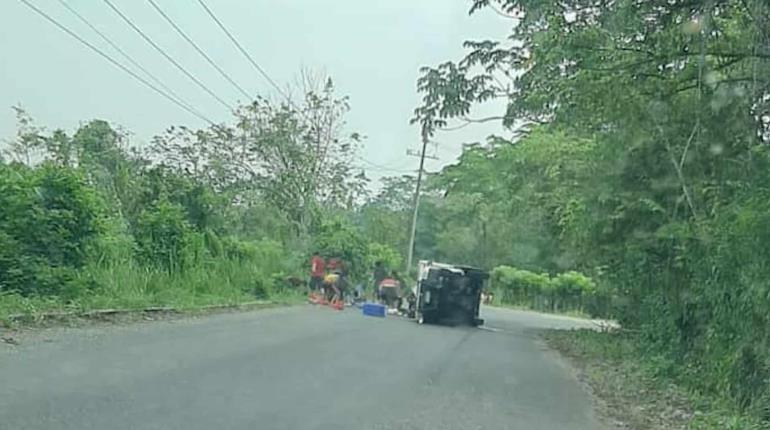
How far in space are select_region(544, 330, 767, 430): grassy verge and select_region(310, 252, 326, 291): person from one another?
15156 mm

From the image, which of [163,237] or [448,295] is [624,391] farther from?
[448,295]

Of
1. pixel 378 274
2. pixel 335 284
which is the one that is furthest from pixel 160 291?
pixel 378 274

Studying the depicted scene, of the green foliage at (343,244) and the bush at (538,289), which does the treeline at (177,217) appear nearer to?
the green foliage at (343,244)

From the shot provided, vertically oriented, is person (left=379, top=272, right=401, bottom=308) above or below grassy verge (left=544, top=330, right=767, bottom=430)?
above

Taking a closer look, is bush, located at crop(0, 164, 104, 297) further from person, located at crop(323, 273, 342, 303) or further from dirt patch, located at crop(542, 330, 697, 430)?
person, located at crop(323, 273, 342, 303)

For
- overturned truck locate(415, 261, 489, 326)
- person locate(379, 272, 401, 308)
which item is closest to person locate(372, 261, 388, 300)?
person locate(379, 272, 401, 308)

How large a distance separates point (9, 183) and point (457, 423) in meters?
10.5

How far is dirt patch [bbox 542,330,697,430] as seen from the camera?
11.6 metres

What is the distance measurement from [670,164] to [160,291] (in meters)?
11.4

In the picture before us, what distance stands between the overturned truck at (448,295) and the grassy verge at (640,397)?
9.00m

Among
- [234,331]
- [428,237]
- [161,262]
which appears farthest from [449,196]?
[234,331]

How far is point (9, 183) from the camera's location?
16.9m

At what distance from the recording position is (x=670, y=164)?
58.1ft

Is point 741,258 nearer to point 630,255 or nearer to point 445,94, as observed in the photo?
point 630,255
